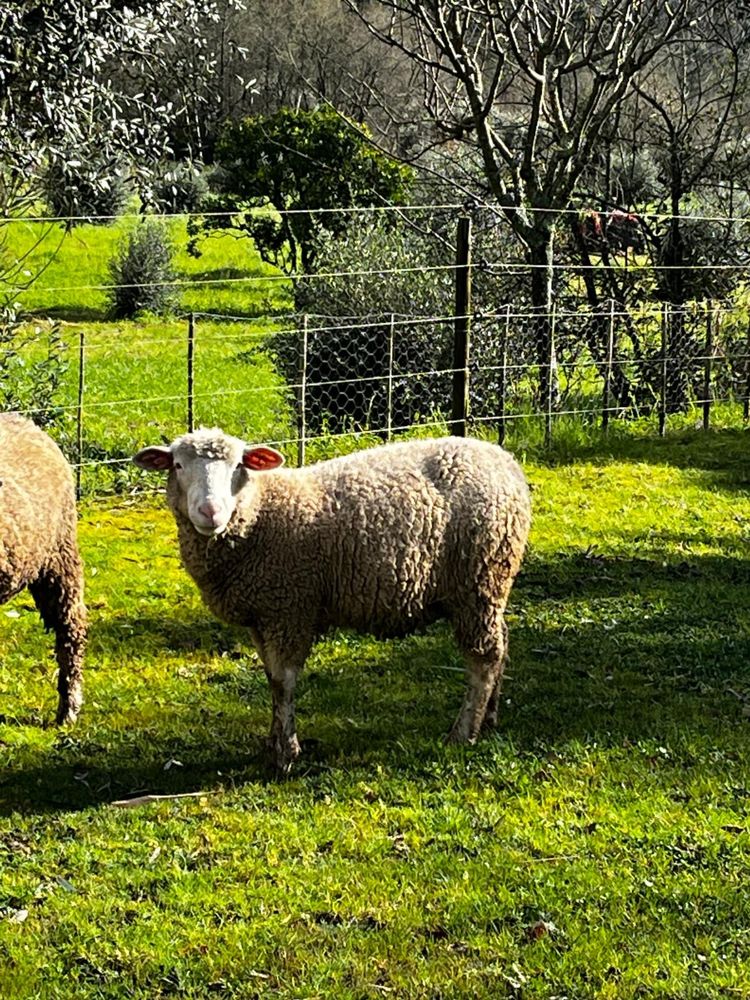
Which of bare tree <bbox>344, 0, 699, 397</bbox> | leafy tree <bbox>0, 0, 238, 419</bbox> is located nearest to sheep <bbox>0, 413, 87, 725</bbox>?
leafy tree <bbox>0, 0, 238, 419</bbox>

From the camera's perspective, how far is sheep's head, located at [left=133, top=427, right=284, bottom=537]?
541 centimetres

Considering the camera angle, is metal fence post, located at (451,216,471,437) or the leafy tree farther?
metal fence post, located at (451,216,471,437)

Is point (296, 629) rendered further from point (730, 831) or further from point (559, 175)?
point (559, 175)

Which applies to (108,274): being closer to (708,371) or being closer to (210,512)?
(708,371)

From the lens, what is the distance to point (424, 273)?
514 inches

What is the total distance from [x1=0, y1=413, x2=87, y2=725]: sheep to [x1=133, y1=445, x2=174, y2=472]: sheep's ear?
2.09 feet

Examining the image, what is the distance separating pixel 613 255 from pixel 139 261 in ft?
31.6

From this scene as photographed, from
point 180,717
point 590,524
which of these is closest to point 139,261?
point 590,524

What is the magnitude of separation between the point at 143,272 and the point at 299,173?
10.7 ft

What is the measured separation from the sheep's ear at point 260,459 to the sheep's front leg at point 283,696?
78 cm

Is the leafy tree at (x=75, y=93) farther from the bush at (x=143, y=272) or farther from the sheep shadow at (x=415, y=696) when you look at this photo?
the bush at (x=143, y=272)

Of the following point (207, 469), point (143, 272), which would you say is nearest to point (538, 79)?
point (207, 469)

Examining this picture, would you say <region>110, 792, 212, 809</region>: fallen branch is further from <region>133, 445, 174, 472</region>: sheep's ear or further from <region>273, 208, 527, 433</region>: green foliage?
<region>273, 208, 527, 433</region>: green foliage

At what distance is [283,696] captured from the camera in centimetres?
568
